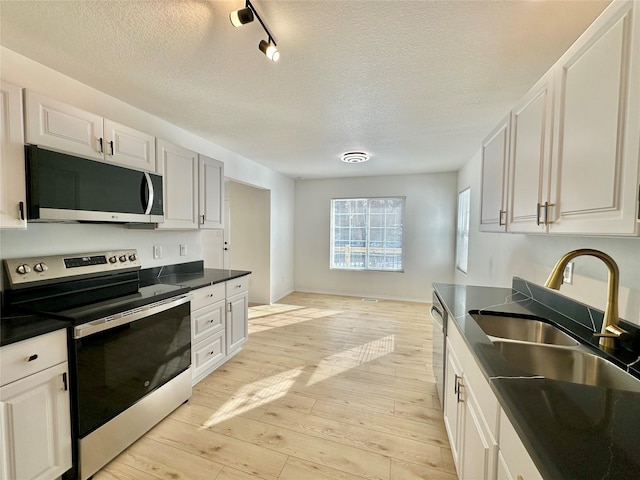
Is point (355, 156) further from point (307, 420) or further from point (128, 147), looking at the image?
point (307, 420)

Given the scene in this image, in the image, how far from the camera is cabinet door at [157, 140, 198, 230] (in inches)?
92.0

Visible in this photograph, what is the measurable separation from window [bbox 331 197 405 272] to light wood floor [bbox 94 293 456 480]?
7.15 feet

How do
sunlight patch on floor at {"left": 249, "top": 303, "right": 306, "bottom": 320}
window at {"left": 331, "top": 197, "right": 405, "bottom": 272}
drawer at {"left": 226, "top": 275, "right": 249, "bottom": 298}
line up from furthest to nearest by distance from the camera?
window at {"left": 331, "top": 197, "right": 405, "bottom": 272}, sunlight patch on floor at {"left": 249, "top": 303, "right": 306, "bottom": 320}, drawer at {"left": 226, "top": 275, "right": 249, "bottom": 298}

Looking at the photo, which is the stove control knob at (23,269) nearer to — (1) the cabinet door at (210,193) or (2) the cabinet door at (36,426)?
(2) the cabinet door at (36,426)

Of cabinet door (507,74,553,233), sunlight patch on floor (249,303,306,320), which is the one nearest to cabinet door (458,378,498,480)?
cabinet door (507,74,553,233)

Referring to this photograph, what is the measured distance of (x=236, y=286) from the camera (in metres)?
2.87

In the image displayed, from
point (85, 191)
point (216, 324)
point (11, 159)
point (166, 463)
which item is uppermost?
point (11, 159)

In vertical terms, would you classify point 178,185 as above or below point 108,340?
above

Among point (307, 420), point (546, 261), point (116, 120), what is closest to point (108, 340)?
point (307, 420)

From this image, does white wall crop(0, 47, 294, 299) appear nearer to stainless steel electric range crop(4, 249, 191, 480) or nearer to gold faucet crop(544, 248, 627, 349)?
stainless steel electric range crop(4, 249, 191, 480)

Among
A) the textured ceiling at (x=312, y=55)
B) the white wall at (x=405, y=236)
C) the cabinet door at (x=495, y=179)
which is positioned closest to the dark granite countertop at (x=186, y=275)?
the textured ceiling at (x=312, y=55)

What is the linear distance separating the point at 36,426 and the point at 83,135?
1660mm

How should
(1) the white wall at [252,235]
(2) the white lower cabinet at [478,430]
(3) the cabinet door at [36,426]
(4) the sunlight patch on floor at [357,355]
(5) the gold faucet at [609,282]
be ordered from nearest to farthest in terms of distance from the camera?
(2) the white lower cabinet at [478,430]
(5) the gold faucet at [609,282]
(3) the cabinet door at [36,426]
(4) the sunlight patch on floor at [357,355]
(1) the white wall at [252,235]

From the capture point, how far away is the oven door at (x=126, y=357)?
1466mm
